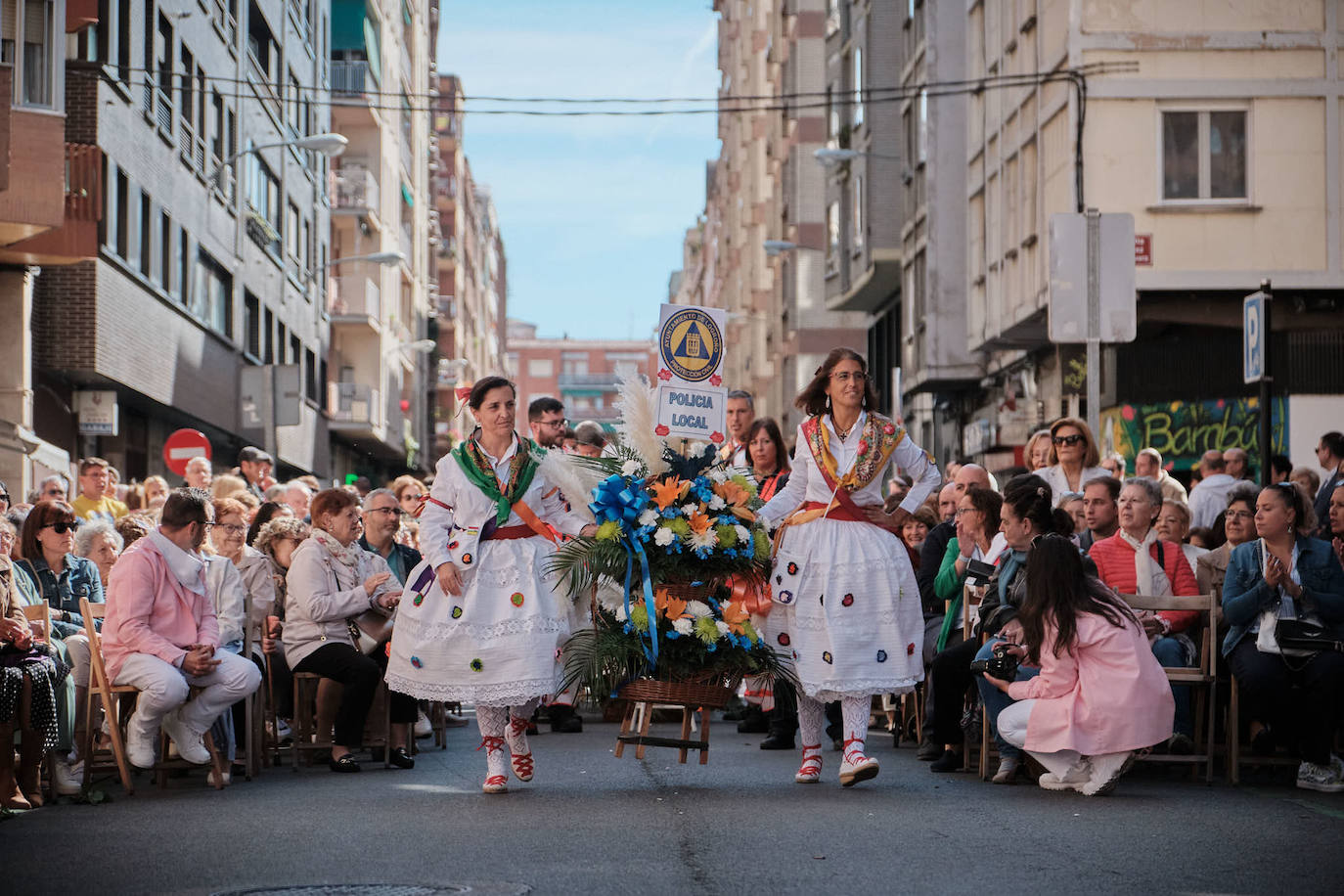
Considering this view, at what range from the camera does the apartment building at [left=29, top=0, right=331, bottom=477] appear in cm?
2889

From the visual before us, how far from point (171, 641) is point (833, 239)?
4122cm

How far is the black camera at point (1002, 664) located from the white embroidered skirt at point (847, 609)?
45cm

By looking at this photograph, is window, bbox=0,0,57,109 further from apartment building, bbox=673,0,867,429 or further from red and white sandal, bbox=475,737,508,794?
apartment building, bbox=673,0,867,429

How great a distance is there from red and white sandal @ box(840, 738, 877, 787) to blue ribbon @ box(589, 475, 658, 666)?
1108mm

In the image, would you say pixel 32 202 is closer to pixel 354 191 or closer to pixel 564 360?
pixel 354 191

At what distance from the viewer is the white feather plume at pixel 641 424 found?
11164 mm

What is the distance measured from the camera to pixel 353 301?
61656 millimetres

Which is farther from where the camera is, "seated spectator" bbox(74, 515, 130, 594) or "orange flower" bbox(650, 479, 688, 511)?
"seated spectator" bbox(74, 515, 130, 594)

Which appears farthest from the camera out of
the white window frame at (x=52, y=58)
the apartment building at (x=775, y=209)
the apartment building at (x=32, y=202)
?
the apartment building at (x=775, y=209)

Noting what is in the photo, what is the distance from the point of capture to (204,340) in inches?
1506

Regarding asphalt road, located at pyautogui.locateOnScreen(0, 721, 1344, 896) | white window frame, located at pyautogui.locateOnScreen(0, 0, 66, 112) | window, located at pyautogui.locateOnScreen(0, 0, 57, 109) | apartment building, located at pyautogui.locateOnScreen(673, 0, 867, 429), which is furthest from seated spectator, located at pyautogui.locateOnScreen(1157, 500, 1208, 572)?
apartment building, located at pyautogui.locateOnScreen(673, 0, 867, 429)

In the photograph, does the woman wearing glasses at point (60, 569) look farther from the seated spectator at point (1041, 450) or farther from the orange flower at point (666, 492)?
the seated spectator at point (1041, 450)

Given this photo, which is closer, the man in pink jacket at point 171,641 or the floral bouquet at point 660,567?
the floral bouquet at point 660,567

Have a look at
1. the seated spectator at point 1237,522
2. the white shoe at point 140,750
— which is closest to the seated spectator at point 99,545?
the white shoe at point 140,750
